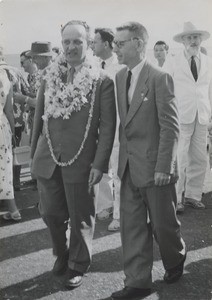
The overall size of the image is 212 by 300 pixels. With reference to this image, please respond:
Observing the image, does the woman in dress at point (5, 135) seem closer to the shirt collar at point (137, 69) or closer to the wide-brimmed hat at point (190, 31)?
the shirt collar at point (137, 69)

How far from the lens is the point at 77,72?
340 cm

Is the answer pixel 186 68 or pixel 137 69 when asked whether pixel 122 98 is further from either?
pixel 186 68

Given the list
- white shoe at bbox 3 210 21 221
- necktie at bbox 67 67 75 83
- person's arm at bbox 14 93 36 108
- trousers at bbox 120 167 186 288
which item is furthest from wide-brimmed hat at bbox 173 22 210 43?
white shoe at bbox 3 210 21 221

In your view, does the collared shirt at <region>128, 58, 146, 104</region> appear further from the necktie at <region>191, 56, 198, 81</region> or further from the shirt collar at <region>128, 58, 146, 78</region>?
the necktie at <region>191, 56, 198, 81</region>

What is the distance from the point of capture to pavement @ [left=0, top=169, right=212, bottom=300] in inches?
130

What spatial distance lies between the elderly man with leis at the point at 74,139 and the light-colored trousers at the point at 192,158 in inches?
79.1

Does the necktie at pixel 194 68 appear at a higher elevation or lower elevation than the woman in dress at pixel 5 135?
higher

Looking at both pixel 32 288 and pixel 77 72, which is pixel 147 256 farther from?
pixel 77 72

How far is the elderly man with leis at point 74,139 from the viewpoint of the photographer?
333 centimetres

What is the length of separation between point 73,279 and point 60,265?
0.24 m

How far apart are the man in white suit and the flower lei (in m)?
1.98

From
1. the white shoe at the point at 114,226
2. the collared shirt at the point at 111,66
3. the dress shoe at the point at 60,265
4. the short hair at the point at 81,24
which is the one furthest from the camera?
the collared shirt at the point at 111,66

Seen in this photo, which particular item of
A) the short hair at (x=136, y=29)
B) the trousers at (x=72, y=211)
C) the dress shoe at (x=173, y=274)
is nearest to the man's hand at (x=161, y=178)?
the trousers at (x=72, y=211)

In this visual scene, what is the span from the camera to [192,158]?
5.38 meters
